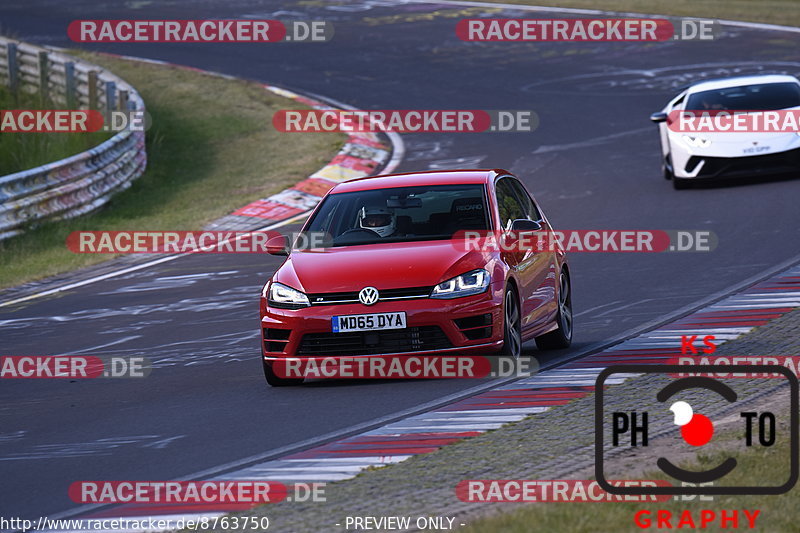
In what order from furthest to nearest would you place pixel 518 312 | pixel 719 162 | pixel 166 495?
pixel 719 162
pixel 518 312
pixel 166 495

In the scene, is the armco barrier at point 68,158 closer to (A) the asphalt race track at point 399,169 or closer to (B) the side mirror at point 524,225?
(A) the asphalt race track at point 399,169

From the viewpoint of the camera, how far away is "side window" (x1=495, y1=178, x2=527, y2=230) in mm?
10914

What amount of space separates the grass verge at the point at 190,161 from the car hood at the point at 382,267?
294 inches

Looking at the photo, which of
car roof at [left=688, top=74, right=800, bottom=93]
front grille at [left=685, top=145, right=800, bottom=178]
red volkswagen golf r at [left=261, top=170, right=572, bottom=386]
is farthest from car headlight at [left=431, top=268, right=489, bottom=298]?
car roof at [left=688, top=74, right=800, bottom=93]

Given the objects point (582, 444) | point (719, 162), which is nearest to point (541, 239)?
point (582, 444)

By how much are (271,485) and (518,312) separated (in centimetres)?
370

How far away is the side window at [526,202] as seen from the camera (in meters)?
11.7

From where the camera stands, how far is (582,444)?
293 inches

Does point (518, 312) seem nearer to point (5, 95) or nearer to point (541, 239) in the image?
point (541, 239)

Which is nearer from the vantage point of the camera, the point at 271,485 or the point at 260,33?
the point at 271,485
